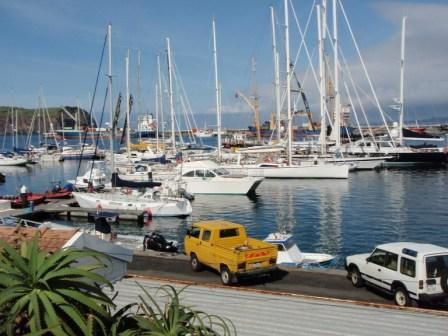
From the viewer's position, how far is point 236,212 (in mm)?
44938

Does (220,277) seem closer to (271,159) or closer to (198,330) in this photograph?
(198,330)

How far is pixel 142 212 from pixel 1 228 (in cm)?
2882

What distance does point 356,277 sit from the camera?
16688mm

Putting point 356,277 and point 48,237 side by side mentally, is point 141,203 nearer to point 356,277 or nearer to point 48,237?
point 356,277

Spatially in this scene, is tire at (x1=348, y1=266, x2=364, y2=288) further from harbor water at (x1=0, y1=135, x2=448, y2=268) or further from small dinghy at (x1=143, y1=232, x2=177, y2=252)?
small dinghy at (x1=143, y1=232, x2=177, y2=252)

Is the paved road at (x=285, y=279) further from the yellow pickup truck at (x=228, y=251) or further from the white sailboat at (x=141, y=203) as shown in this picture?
the white sailboat at (x=141, y=203)

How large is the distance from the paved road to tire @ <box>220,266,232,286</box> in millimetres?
439

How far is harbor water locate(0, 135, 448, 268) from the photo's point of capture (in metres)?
34.3

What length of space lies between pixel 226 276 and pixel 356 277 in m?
4.21

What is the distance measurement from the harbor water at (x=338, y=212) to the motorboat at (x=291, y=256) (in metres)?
1.16

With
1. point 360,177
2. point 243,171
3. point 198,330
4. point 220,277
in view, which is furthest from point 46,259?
point 360,177

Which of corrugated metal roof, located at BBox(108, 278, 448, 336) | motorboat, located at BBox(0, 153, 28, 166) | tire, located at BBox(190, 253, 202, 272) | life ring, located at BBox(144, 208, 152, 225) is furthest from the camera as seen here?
motorboat, located at BBox(0, 153, 28, 166)

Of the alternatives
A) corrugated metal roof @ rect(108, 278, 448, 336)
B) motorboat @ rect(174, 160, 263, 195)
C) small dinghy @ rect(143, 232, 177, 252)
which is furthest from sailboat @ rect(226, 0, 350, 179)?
corrugated metal roof @ rect(108, 278, 448, 336)

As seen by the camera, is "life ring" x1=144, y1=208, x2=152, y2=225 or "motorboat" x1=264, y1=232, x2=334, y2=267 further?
"life ring" x1=144, y1=208, x2=152, y2=225
